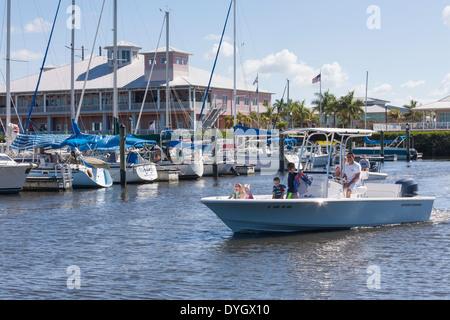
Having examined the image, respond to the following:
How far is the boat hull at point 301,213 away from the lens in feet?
65.4

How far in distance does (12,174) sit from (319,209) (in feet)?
72.8

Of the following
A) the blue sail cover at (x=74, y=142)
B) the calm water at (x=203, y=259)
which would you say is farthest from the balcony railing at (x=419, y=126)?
the calm water at (x=203, y=259)

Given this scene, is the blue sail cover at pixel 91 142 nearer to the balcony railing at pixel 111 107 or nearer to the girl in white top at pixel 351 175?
the girl in white top at pixel 351 175

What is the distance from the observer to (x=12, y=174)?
37.5m

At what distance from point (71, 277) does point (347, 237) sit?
8591mm

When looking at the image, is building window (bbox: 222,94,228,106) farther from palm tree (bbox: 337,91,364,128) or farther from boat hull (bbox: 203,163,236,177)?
boat hull (bbox: 203,163,236,177)

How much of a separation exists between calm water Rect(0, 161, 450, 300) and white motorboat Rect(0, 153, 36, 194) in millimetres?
9350

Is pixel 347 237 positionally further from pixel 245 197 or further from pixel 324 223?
pixel 245 197

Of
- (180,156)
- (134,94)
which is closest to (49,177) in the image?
(180,156)

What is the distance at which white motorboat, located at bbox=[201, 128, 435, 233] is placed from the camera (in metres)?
20.0

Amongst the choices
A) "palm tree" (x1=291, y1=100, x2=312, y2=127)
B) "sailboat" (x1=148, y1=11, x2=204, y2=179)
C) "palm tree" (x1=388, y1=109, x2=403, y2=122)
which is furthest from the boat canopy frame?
"palm tree" (x1=388, y1=109, x2=403, y2=122)

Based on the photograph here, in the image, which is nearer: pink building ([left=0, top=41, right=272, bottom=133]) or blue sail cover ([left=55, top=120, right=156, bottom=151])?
blue sail cover ([left=55, top=120, right=156, bottom=151])

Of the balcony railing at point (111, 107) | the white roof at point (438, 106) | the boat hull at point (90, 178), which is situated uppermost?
the white roof at point (438, 106)
